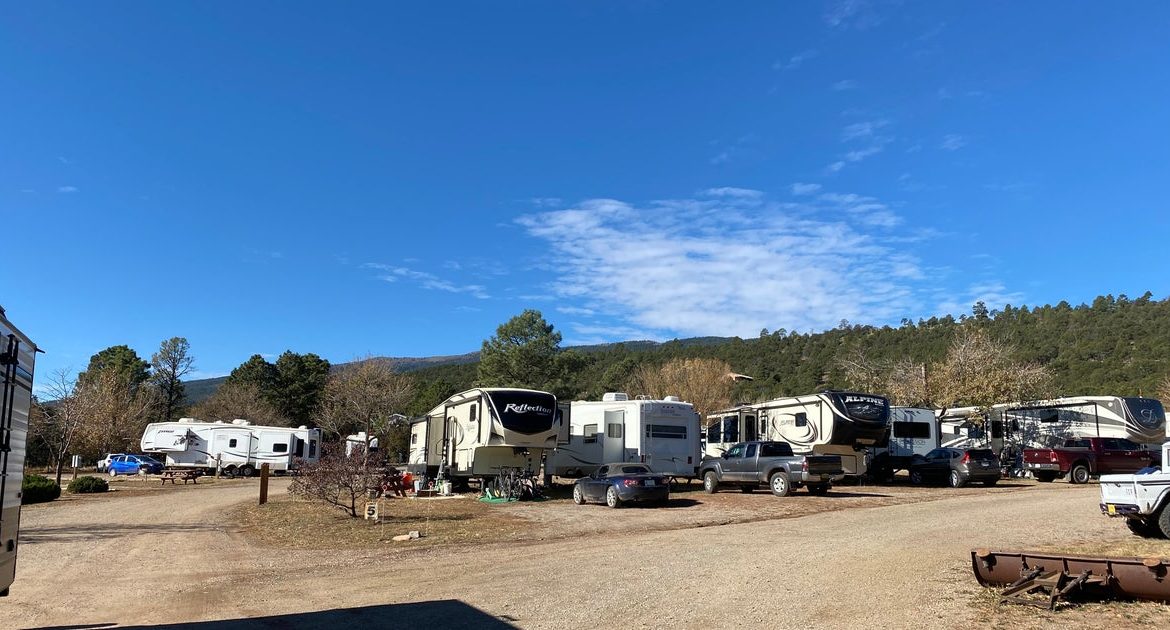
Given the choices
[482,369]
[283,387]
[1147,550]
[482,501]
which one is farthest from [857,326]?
[1147,550]

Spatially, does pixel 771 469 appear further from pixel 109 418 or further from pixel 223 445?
pixel 109 418

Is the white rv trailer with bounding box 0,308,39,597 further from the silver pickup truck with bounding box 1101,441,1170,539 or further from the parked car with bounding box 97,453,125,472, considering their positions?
the parked car with bounding box 97,453,125,472

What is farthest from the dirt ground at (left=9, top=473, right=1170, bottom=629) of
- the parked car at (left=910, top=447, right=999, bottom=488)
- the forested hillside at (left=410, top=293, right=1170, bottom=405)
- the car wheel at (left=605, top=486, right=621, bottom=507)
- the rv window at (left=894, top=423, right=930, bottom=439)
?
the forested hillside at (left=410, top=293, right=1170, bottom=405)

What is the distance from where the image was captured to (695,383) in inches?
1944

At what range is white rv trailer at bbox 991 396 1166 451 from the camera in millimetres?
27109

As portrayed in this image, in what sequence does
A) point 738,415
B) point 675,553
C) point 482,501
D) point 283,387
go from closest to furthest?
point 675,553, point 482,501, point 738,415, point 283,387

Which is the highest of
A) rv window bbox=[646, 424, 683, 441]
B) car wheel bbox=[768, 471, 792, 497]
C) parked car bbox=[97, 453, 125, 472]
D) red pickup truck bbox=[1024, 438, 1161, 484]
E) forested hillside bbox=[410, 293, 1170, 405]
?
forested hillside bbox=[410, 293, 1170, 405]

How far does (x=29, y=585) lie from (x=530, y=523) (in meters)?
8.60

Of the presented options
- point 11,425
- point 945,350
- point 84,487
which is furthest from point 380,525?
point 945,350

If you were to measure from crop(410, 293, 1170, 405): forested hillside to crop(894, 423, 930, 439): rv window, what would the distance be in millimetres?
16898

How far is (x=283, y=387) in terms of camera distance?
68.3m

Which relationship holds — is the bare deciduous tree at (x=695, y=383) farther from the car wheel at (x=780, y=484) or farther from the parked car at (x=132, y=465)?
the parked car at (x=132, y=465)

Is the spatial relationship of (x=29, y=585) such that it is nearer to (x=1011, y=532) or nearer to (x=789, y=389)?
(x=1011, y=532)

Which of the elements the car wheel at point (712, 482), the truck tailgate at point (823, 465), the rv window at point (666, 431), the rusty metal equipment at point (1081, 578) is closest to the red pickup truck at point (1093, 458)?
the truck tailgate at point (823, 465)
